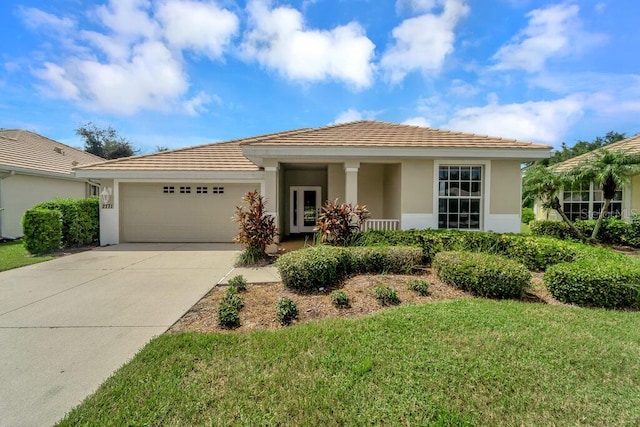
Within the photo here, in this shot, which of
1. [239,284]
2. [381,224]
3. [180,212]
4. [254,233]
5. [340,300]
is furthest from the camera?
[180,212]

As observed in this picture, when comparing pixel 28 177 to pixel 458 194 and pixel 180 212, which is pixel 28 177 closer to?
pixel 180 212

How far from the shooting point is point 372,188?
12203 mm

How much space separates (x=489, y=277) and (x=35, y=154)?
2292 cm

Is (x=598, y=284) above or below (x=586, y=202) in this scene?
below

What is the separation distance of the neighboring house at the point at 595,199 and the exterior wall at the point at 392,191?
28.3 ft

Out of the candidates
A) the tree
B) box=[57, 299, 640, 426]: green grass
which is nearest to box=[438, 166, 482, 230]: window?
box=[57, 299, 640, 426]: green grass

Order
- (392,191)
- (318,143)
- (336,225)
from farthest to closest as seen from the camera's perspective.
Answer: (392,191), (318,143), (336,225)

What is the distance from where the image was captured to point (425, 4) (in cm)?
988

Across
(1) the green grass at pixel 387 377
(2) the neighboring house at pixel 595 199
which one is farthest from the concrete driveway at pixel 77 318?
(2) the neighboring house at pixel 595 199

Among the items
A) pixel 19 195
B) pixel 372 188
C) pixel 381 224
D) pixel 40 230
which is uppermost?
pixel 372 188

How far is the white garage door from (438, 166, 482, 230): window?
7.70m

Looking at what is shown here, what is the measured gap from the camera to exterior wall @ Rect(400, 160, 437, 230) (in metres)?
9.71

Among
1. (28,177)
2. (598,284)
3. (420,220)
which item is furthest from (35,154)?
(598,284)

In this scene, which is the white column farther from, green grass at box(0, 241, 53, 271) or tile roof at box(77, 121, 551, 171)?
green grass at box(0, 241, 53, 271)
